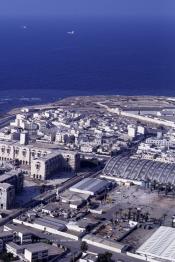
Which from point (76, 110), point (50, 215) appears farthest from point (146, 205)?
point (76, 110)

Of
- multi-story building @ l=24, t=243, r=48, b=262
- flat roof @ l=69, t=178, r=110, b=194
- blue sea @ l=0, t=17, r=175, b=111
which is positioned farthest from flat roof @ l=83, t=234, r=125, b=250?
blue sea @ l=0, t=17, r=175, b=111

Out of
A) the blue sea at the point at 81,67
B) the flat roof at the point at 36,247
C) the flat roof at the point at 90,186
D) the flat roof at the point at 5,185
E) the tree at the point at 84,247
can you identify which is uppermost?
the blue sea at the point at 81,67

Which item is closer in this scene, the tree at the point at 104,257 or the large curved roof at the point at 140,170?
the tree at the point at 104,257

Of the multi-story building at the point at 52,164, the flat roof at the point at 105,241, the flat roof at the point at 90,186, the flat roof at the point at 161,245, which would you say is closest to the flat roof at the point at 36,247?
the flat roof at the point at 105,241

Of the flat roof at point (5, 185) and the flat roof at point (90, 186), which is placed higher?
the flat roof at point (5, 185)

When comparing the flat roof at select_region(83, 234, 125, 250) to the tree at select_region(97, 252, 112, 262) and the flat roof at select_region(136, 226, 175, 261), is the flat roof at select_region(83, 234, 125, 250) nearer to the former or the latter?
the flat roof at select_region(136, 226, 175, 261)

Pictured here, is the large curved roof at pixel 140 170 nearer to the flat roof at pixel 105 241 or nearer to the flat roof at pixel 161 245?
the flat roof at pixel 161 245

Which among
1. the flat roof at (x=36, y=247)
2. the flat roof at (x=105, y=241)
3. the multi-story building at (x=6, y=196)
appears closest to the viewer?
the flat roof at (x=36, y=247)
